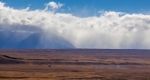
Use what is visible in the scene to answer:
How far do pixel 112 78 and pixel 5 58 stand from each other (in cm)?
6767

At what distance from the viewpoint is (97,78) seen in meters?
88.1

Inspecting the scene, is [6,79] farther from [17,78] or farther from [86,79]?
[86,79]

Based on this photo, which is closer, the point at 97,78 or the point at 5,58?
the point at 97,78

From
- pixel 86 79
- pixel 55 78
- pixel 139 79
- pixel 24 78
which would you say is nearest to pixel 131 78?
pixel 139 79

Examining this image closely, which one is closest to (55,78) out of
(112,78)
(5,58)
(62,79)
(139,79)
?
(62,79)

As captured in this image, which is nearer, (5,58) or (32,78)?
(32,78)

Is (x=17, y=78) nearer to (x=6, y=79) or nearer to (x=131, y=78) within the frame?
(x=6, y=79)

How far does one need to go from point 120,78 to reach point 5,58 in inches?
2717

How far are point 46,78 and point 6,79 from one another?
30.2 feet

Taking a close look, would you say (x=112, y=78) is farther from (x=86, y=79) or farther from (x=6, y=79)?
(x=6, y=79)

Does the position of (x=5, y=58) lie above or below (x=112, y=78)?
above

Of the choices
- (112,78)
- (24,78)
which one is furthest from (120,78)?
(24,78)

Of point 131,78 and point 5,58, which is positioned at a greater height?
point 5,58

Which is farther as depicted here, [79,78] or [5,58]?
[5,58]
